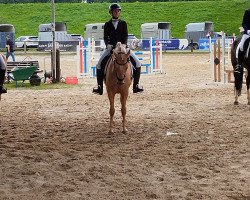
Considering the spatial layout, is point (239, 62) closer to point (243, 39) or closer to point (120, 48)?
point (243, 39)

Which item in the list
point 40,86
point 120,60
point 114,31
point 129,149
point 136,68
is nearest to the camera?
point 129,149

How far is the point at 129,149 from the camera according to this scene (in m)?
11.1

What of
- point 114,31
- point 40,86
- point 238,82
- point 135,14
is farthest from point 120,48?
point 135,14

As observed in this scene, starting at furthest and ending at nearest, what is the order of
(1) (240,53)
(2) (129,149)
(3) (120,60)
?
(1) (240,53) < (3) (120,60) < (2) (129,149)

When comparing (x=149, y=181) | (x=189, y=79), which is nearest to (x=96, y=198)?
(x=149, y=181)

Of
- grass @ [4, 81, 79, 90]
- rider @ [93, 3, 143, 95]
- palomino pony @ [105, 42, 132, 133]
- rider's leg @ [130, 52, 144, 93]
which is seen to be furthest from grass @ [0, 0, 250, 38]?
palomino pony @ [105, 42, 132, 133]

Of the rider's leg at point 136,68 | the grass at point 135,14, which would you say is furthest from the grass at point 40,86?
the grass at point 135,14

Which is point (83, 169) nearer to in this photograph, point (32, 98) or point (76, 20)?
point (32, 98)

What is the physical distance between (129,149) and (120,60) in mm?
2226

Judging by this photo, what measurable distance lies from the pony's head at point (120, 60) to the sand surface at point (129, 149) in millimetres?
1226

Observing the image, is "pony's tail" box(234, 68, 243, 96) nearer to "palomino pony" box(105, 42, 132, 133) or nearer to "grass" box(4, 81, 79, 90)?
"palomino pony" box(105, 42, 132, 133)

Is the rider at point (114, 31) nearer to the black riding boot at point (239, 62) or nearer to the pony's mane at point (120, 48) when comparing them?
the pony's mane at point (120, 48)

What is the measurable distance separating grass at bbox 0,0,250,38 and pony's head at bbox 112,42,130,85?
64.3 meters

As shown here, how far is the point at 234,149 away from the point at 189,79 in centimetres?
1627
